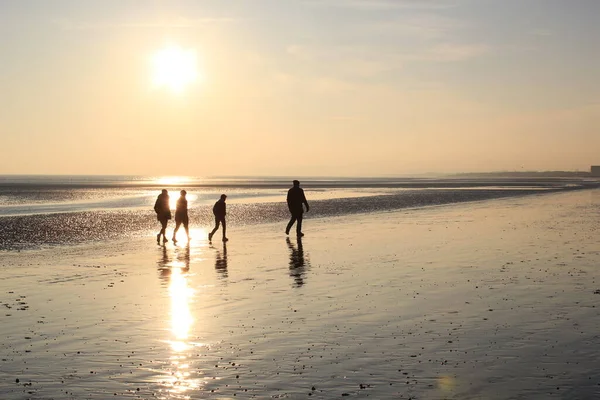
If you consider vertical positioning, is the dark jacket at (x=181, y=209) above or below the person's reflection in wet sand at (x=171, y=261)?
above

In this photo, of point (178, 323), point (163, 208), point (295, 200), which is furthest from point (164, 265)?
point (295, 200)

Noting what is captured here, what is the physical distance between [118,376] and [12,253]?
17296mm

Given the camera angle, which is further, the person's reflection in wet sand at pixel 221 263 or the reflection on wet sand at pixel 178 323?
the person's reflection in wet sand at pixel 221 263

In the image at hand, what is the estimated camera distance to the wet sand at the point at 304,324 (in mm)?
8562

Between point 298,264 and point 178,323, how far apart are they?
8.48 m

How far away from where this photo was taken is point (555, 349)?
32.8 feet

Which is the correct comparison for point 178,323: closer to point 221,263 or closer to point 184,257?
point 221,263

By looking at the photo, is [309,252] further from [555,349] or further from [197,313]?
[555,349]

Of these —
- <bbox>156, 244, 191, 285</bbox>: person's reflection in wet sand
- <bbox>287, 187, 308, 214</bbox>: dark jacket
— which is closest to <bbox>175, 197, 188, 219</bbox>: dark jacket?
<bbox>156, 244, 191, 285</bbox>: person's reflection in wet sand

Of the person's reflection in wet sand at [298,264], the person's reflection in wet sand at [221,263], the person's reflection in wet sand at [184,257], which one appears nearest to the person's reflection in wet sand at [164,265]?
the person's reflection in wet sand at [184,257]

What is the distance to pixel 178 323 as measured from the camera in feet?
40.0

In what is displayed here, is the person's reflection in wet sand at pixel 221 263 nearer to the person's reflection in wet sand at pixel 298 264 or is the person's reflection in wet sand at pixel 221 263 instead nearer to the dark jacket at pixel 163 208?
the person's reflection in wet sand at pixel 298 264

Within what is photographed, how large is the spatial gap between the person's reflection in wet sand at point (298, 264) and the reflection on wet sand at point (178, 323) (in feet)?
8.74

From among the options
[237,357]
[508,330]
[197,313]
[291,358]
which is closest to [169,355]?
[237,357]
